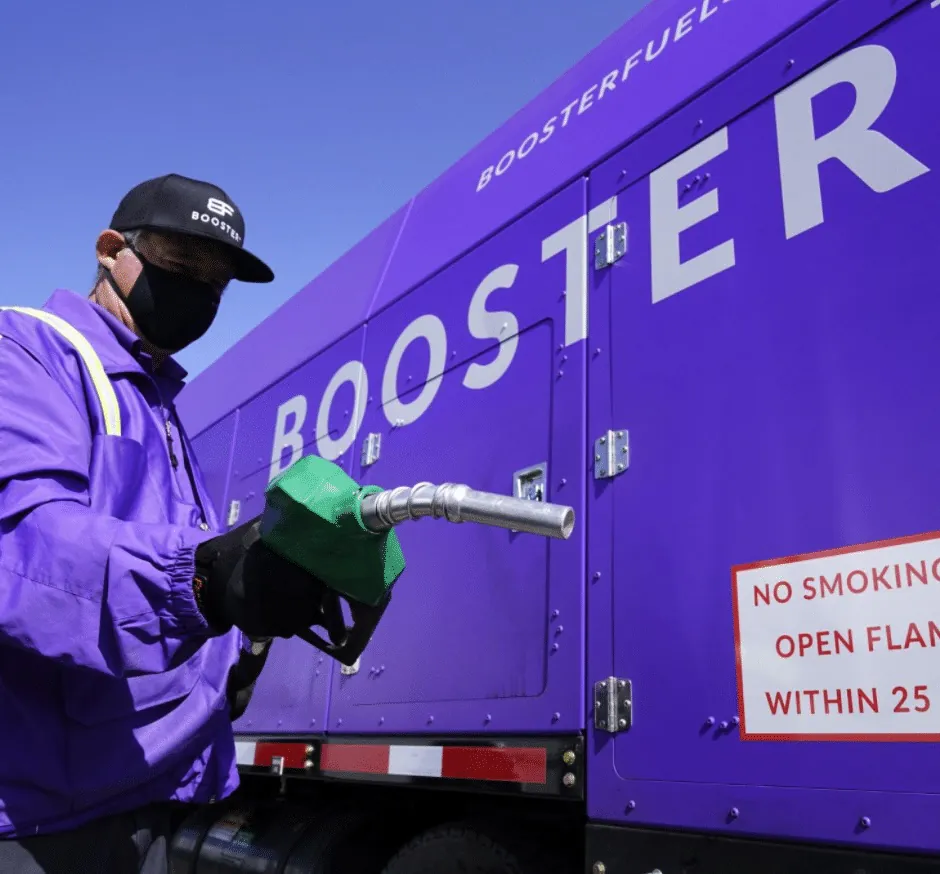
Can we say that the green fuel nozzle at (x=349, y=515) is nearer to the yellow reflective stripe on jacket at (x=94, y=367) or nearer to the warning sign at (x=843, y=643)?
the yellow reflective stripe on jacket at (x=94, y=367)

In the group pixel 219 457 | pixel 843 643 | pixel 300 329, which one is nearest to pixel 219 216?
pixel 843 643

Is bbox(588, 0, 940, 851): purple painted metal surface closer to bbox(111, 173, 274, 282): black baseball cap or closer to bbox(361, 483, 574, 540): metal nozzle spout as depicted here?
bbox(361, 483, 574, 540): metal nozzle spout

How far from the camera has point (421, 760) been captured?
219cm

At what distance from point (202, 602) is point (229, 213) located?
760 millimetres

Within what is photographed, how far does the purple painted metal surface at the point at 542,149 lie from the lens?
81.2 inches

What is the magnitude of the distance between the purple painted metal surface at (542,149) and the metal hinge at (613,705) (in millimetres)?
1292

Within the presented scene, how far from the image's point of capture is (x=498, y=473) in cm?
229

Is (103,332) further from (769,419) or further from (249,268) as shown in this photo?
(769,419)

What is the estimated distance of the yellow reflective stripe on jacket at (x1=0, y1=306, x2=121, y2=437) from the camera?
1.24 meters

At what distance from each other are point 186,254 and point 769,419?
1.07 metres

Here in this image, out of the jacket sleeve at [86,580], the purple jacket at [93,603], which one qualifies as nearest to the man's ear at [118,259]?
the purple jacket at [93,603]

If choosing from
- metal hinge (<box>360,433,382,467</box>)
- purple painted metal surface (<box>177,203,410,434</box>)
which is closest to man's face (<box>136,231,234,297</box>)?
metal hinge (<box>360,433,382,467</box>)

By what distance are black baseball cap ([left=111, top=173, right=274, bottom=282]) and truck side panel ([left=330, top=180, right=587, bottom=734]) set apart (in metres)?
0.90

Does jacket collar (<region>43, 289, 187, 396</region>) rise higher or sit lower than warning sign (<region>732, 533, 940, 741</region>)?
higher
